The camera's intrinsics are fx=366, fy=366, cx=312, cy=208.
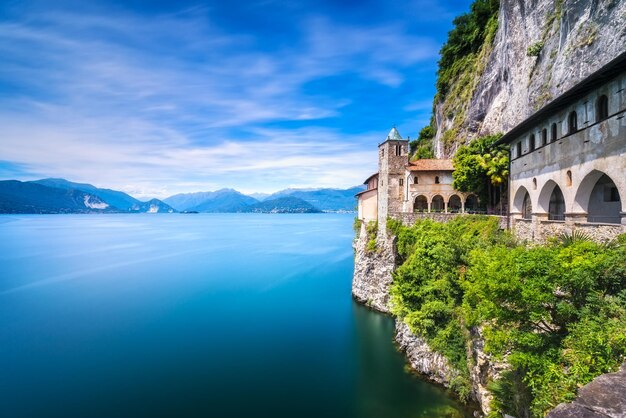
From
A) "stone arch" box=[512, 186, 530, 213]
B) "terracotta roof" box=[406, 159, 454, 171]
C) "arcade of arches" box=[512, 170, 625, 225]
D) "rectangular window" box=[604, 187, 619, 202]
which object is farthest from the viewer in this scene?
"terracotta roof" box=[406, 159, 454, 171]

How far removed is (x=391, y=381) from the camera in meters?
26.3

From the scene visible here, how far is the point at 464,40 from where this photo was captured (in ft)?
194

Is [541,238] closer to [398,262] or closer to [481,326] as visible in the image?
[481,326]

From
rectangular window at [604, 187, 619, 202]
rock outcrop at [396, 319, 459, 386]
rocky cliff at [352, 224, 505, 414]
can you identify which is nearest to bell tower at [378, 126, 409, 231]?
rocky cliff at [352, 224, 505, 414]

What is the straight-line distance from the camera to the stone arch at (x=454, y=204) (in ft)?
156

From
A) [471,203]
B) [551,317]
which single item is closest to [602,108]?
[551,317]

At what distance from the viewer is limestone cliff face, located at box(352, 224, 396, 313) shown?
39.9 meters

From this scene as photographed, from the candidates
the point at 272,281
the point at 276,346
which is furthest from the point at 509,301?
the point at 272,281

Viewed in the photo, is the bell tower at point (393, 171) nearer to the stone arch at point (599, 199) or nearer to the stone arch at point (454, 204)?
the stone arch at point (454, 204)

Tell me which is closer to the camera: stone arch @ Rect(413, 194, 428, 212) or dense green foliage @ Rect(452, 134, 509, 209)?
dense green foliage @ Rect(452, 134, 509, 209)

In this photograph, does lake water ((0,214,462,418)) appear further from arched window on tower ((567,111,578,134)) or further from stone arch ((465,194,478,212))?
stone arch ((465,194,478,212))

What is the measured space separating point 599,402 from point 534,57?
3905cm

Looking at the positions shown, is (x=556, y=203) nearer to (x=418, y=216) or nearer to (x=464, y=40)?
(x=418, y=216)

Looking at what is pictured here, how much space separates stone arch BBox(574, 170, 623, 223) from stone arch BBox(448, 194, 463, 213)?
25.0 meters
